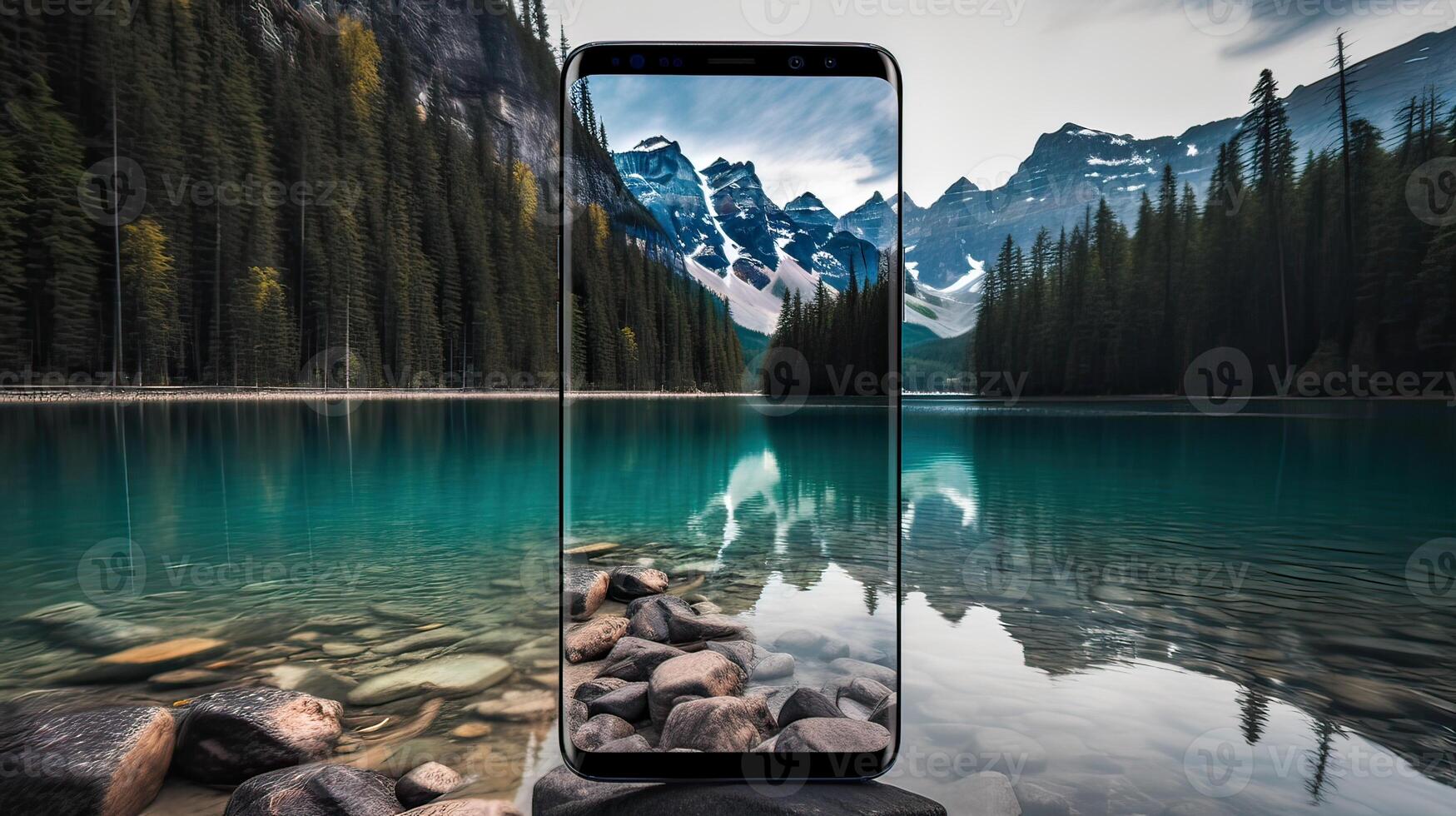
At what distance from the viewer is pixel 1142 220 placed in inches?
1518

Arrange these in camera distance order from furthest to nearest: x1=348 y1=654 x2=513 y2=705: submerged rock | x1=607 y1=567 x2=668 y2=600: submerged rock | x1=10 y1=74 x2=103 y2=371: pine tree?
x1=10 y1=74 x2=103 y2=371: pine tree, x1=348 y1=654 x2=513 y2=705: submerged rock, x1=607 y1=567 x2=668 y2=600: submerged rock

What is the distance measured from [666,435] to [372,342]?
142 ft

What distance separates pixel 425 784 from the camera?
8.37ft

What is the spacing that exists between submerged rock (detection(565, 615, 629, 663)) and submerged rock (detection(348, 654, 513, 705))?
1409 mm

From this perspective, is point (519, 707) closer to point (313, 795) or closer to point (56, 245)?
point (313, 795)

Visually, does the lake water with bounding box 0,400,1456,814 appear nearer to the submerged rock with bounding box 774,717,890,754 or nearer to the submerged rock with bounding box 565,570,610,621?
the submerged rock with bounding box 565,570,610,621

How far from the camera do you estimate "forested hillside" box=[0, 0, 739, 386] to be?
28156 mm

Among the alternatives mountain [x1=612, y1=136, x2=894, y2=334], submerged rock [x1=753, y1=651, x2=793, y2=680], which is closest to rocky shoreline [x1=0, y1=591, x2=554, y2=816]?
submerged rock [x1=753, y1=651, x2=793, y2=680]

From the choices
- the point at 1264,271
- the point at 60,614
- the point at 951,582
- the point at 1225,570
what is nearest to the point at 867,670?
the point at 951,582

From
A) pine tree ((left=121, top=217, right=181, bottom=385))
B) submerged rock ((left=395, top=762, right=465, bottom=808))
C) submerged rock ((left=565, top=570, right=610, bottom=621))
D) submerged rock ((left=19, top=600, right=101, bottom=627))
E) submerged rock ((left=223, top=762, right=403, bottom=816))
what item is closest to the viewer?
submerged rock ((left=565, top=570, right=610, bottom=621))

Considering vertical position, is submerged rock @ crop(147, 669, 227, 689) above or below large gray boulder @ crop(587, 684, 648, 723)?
below

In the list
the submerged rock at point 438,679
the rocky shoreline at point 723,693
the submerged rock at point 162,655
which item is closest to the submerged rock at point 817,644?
the rocky shoreline at point 723,693

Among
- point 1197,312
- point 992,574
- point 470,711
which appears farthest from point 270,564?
point 1197,312

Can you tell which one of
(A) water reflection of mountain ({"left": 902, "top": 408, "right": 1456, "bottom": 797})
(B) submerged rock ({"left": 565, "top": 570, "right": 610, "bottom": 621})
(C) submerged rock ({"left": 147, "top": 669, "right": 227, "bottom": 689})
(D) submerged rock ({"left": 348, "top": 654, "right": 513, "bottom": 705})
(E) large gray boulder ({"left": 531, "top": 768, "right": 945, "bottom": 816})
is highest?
(B) submerged rock ({"left": 565, "top": 570, "right": 610, "bottom": 621})
